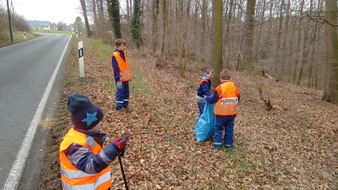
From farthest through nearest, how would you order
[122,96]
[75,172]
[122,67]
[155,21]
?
[155,21] → [122,96] → [122,67] → [75,172]

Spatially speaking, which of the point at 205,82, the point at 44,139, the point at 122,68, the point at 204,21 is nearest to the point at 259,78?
the point at 205,82

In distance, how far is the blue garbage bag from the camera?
6344 millimetres

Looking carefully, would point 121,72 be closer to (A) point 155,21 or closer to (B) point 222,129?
(B) point 222,129

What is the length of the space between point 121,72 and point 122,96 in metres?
0.66

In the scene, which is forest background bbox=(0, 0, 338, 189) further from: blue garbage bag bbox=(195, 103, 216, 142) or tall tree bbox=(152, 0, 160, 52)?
blue garbage bag bbox=(195, 103, 216, 142)

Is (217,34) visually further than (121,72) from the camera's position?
Yes

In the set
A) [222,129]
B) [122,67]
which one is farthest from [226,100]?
[122,67]

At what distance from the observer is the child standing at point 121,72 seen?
6.74m

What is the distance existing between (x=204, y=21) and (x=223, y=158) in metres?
17.3

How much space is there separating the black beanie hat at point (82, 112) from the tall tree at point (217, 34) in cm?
902

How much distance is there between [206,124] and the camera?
6.38 metres

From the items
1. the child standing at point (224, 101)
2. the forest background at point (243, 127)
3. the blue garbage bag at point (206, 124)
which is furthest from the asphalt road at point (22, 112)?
the child standing at point (224, 101)

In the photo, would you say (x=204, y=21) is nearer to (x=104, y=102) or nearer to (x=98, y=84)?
(x=98, y=84)

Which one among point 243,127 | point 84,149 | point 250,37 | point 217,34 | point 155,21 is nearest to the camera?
point 84,149
